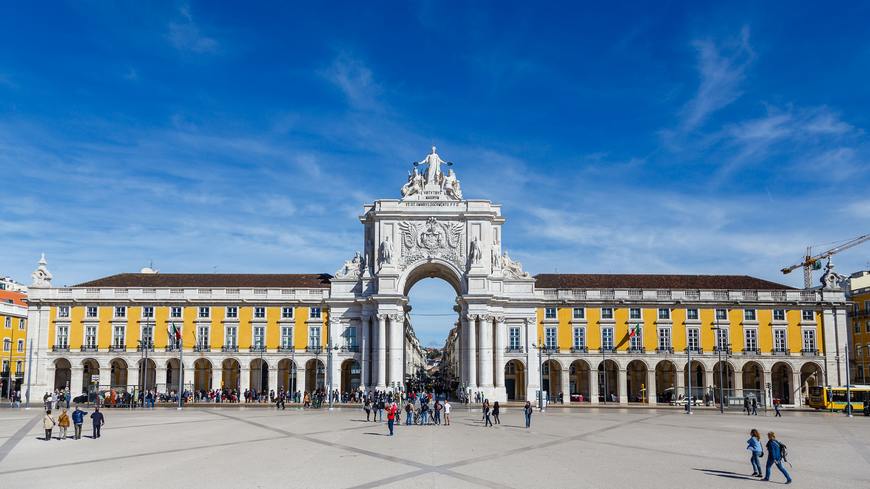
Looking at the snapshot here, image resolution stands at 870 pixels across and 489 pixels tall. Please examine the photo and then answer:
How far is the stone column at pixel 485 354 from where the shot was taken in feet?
244

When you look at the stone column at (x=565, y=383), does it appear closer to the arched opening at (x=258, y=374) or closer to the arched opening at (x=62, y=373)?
the arched opening at (x=258, y=374)

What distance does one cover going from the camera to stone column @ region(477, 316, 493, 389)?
244 ft

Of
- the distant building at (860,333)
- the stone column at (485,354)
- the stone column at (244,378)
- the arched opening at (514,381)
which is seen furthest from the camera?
the distant building at (860,333)

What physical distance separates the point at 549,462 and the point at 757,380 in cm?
6073

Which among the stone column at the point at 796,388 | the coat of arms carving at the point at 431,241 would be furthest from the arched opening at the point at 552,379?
the stone column at the point at 796,388

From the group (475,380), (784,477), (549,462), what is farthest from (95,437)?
(475,380)

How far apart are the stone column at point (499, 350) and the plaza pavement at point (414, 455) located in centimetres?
2876

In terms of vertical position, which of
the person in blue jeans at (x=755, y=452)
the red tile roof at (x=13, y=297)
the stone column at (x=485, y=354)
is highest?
the red tile roof at (x=13, y=297)

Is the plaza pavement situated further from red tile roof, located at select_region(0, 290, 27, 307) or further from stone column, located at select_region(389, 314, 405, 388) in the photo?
red tile roof, located at select_region(0, 290, 27, 307)

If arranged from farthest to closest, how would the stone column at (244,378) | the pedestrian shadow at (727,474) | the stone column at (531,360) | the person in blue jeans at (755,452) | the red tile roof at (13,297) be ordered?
the red tile roof at (13,297)
the stone column at (244,378)
the stone column at (531,360)
the person in blue jeans at (755,452)
the pedestrian shadow at (727,474)

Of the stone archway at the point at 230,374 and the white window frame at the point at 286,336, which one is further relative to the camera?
the white window frame at the point at 286,336

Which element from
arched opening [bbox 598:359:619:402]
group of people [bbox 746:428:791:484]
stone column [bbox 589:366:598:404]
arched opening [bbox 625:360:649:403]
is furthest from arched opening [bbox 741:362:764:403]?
group of people [bbox 746:428:791:484]

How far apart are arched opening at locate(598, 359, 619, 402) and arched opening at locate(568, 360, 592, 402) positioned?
132 centimetres

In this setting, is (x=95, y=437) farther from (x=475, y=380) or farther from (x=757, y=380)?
(x=757, y=380)
